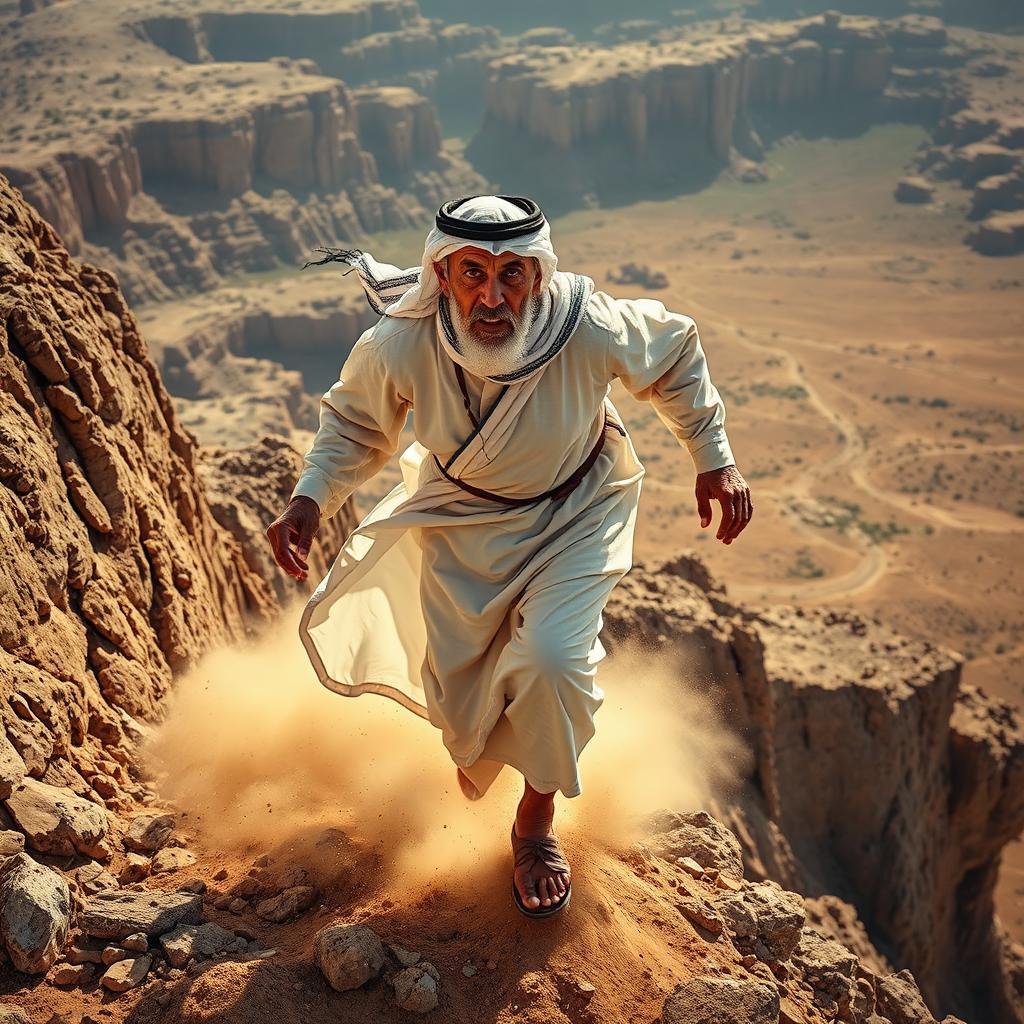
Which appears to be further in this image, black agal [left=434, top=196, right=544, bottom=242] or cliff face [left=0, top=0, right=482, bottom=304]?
cliff face [left=0, top=0, right=482, bottom=304]

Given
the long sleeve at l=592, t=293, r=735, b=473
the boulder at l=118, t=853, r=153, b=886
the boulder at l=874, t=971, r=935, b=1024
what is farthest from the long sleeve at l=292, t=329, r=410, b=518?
the boulder at l=874, t=971, r=935, b=1024

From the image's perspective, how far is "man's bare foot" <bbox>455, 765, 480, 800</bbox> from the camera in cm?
388

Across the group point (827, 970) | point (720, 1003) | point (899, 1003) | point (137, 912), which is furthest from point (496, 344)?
point (899, 1003)

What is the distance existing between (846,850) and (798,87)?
50.8m

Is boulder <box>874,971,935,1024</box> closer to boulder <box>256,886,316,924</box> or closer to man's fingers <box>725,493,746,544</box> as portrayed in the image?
man's fingers <box>725,493,746,544</box>

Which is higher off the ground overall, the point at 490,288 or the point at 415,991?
the point at 490,288

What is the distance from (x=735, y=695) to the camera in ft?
23.5

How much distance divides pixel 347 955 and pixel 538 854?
27.0 inches

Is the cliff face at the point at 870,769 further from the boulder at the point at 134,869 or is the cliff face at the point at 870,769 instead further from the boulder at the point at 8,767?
the boulder at the point at 8,767

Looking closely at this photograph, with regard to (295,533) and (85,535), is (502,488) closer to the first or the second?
(295,533)

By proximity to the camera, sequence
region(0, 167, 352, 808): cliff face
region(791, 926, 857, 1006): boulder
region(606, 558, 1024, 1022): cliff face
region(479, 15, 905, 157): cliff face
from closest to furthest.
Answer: region(0, 167, 352, 808): cliff face → region(791, 926, 857, 1006): boulder → region(606, 558, 1024, 1022): cliff face → region(479, 15, 905, 157): cliff face

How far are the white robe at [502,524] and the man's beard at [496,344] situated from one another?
110mm

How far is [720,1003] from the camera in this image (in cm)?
325

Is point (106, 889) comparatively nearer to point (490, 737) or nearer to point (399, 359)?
point (490, 737)
